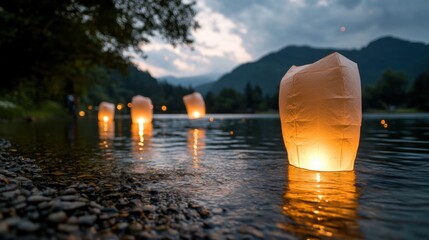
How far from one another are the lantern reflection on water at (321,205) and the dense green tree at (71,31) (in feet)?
57.8

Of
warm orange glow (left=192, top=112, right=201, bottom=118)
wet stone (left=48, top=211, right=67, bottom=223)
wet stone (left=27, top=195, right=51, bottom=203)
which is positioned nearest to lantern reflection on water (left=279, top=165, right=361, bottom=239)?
wet stone (left=48, top=211, right=67, bottom=223)

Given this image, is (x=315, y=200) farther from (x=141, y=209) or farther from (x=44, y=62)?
(x=44, y=62)

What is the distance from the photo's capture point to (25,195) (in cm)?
497

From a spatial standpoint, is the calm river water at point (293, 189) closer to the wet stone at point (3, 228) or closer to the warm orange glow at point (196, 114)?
the wet stone at point (3, 228)

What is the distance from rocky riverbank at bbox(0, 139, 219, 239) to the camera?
3.84m

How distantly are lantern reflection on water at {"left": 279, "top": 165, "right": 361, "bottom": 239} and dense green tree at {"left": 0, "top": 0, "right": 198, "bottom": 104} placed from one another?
17631mm

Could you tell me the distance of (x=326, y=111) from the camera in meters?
7.24

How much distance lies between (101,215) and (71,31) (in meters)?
20.0

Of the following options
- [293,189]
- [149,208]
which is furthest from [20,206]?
[293,189]

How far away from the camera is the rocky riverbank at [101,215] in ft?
12.6

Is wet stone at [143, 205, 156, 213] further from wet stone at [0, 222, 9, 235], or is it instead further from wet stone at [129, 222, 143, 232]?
wet stone at [0, 222, 9, 235]

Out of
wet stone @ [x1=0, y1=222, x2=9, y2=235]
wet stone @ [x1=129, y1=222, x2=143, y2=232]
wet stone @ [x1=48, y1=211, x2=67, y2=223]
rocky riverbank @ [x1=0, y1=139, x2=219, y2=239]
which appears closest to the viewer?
wet stone @ [x1=0, y1=222, x2=9, y2=235]

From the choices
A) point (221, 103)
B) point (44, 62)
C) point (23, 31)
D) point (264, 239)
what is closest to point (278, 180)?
point (264, 239)

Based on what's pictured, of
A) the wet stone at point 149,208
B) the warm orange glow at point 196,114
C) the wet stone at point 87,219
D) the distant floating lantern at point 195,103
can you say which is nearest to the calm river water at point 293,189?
the wet stone at point 149,208
